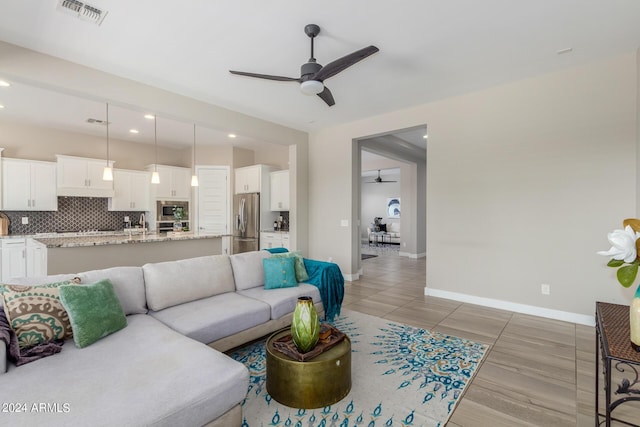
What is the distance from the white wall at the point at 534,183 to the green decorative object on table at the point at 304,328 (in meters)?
3.16

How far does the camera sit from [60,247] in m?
3.48

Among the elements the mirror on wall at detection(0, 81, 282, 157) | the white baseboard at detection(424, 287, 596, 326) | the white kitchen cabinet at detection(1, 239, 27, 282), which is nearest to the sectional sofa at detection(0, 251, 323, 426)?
the mirror on wall at detection(0, 81, 282, 157)

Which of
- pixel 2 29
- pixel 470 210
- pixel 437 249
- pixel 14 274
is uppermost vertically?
pixel 2 29

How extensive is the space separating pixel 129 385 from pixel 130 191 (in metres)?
6.25

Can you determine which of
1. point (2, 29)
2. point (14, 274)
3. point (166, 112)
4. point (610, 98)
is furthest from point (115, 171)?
point (610, 98)

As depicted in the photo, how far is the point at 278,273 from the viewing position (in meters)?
3.38

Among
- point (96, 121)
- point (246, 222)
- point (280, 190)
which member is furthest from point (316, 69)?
point (246, 222)

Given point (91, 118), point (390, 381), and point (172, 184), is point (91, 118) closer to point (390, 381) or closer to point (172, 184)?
point (172, 184)

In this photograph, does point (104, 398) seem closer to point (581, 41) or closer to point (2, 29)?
point (2, 29)

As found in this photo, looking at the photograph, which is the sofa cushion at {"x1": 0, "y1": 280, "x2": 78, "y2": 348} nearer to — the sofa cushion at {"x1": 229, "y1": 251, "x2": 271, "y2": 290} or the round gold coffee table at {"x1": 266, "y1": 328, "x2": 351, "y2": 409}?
the round gold coffee table at {"x1": 266, "y1": 328, "x2": 351, "y2": 409}

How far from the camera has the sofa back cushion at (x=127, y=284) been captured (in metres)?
2.43

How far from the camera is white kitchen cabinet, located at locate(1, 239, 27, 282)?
4844 mm

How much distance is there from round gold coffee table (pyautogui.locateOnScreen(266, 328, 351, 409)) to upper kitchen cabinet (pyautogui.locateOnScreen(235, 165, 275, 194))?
211 inches

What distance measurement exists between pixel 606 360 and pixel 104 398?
7.81 ft
